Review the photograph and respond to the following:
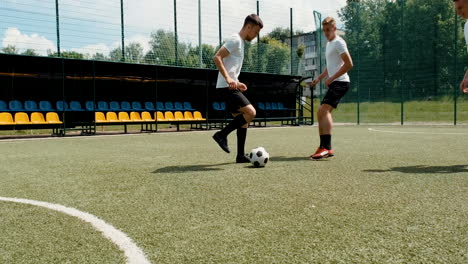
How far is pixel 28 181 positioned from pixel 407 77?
17.4 metres

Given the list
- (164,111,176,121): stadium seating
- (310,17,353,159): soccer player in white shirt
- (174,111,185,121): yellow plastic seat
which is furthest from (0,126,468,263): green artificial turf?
(174,111,185,121): yellow plastic seat

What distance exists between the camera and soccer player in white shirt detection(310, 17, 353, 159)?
220 inches

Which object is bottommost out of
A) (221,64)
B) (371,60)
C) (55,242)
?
(55,242)

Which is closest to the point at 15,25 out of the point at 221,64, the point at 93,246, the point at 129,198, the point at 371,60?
the point at 221,64

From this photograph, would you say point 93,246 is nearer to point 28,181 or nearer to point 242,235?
point 242,235

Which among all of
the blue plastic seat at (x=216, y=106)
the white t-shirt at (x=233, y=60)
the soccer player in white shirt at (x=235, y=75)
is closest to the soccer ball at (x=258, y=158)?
the soccer player in white shirt at (x=235, y=75)

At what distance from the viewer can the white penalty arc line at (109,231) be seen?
1.82 meters

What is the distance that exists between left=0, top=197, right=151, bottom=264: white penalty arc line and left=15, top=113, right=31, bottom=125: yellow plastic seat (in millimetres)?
10599

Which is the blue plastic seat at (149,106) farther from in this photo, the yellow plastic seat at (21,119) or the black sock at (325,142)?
the black sock at (325,142)

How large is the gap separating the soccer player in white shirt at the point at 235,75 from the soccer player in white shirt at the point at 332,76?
120cm

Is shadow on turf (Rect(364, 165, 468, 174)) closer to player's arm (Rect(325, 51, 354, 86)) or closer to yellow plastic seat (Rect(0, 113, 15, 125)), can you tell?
player's arm (Rect(325, 51, 354, 86))

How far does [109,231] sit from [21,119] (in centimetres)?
1209

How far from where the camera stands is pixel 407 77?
18.1 m

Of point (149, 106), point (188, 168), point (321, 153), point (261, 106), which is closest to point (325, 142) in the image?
point (321, 153)
